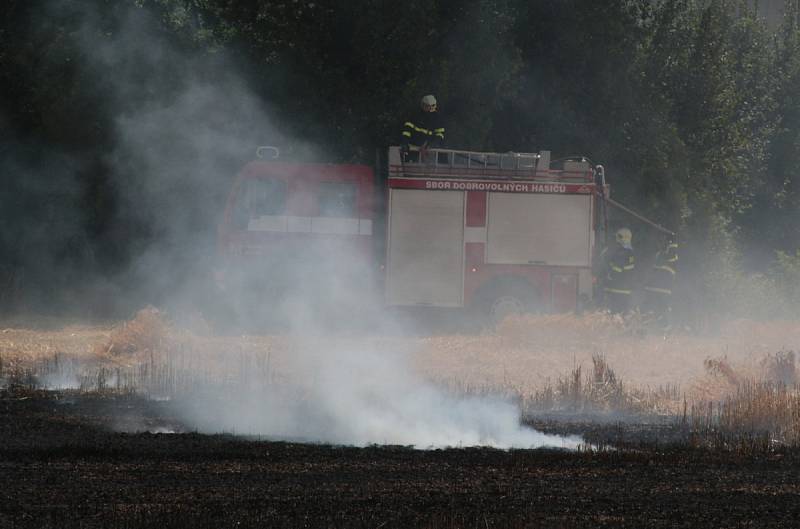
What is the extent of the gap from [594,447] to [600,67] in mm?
15008

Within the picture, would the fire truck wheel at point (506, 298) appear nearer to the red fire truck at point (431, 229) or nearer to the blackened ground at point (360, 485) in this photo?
the red fire truck at point (431, 229)

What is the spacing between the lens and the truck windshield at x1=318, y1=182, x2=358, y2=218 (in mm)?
16578

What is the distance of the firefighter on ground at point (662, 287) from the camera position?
58.7ft

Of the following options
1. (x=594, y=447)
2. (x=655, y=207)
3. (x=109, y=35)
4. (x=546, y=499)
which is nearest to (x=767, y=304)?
(x=655, y=207)

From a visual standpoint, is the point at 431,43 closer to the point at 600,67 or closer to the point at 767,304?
the point at 600,67

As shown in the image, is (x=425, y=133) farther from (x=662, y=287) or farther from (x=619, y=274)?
(x=662, y=287)

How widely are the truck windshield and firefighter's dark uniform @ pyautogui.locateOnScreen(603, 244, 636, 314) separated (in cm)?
391

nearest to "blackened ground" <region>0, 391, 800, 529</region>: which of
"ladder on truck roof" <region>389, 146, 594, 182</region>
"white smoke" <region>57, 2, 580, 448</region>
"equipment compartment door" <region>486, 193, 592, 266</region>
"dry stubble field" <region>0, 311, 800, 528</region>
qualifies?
"dry stubble field" <region>0, 311, 800, 528</region>

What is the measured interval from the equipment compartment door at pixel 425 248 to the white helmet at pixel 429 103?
4.13ft

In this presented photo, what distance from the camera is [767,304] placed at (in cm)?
2452

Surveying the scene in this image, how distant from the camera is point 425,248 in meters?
17.0

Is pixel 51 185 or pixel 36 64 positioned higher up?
pixel 36 64

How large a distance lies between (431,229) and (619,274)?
9.45 feet

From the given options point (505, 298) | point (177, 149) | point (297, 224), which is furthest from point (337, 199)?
point (177, 149)
